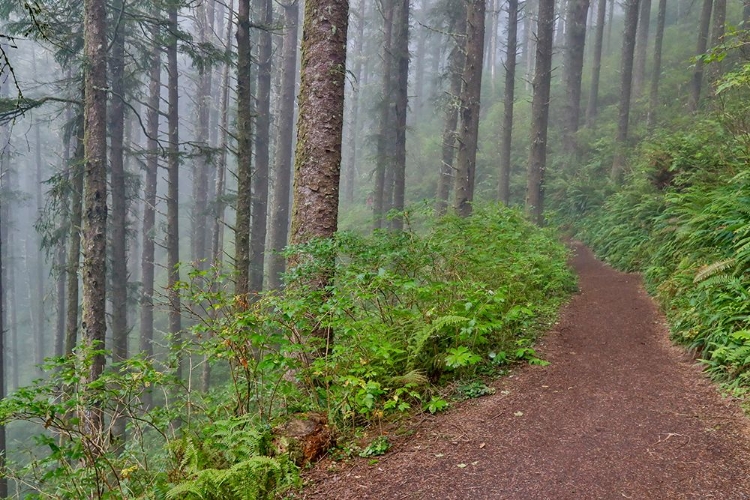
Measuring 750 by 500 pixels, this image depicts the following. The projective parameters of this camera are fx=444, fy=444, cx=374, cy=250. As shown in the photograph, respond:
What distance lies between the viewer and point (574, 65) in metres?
21.1

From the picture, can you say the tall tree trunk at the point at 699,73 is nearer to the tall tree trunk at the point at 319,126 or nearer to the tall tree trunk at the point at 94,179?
the tall tree trunk at the point at 319,126

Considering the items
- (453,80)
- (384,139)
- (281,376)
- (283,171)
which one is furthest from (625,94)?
(281,376)

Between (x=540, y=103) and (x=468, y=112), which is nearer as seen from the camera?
(x=468, y=112)

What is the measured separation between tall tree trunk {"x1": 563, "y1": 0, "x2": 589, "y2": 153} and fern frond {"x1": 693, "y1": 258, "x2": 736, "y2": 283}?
672 inches

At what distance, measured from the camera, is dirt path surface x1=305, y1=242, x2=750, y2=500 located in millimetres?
2906

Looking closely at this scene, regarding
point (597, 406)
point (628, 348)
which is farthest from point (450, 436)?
point (628, 348)

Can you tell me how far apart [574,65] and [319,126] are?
20017mm

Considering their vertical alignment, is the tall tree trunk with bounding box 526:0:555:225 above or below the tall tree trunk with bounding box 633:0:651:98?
below

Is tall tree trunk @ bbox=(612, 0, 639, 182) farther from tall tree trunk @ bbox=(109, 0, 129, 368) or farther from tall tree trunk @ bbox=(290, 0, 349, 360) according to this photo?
tall tree trunk @ bbox=(109, 0, 129, 368)

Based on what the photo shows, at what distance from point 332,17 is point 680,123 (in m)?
15.2

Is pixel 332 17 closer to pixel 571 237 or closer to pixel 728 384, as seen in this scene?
pixel 728 384

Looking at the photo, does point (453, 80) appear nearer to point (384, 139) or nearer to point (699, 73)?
point (384, 139)

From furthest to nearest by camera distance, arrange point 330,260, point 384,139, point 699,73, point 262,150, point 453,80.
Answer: point 453,80, point 262,150, point 384,139, point 699,73, point 330,260

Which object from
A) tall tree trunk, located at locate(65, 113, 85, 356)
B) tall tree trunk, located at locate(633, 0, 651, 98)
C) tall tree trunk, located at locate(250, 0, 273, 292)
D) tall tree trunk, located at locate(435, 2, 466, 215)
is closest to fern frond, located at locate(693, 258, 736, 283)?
tall tree trunk, located at locate(435, 2, 466, 215)
